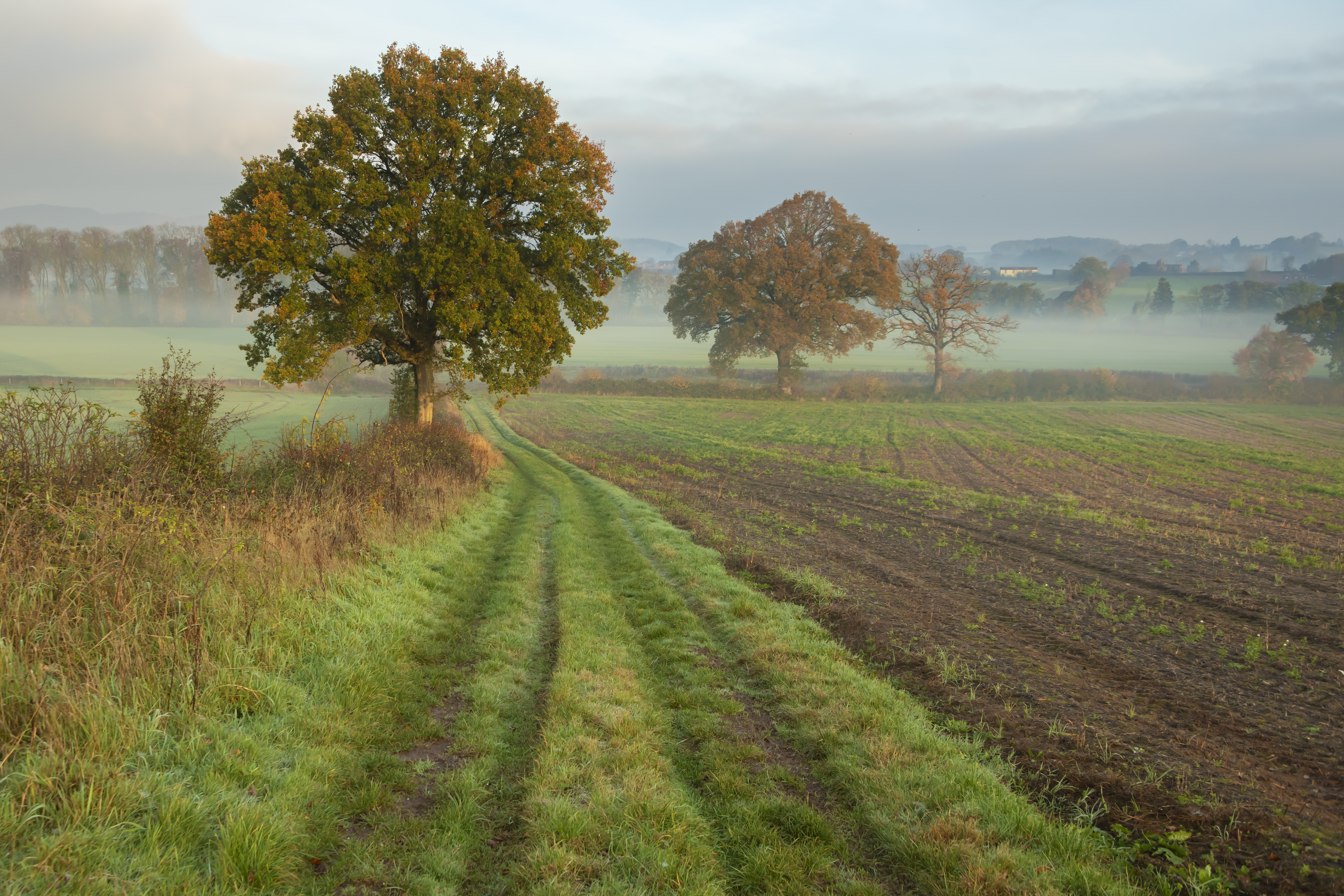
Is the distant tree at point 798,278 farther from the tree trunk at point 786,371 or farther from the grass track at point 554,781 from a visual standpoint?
the grass track at point 554,781

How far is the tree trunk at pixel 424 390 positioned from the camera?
22.8 m

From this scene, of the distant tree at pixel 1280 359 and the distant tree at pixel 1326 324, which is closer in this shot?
the distant tree at pixel 1326 324

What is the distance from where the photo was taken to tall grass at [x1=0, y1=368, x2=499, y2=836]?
456 centimetres

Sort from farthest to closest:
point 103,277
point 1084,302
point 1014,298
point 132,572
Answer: point 1014,298
point 1084,302
point 103,277
point 132,572

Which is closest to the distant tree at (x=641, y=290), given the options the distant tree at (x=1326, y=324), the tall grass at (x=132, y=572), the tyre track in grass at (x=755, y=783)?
the distant tree at (x=1326, y=324)

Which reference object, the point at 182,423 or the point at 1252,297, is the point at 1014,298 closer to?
the point at 1252,297

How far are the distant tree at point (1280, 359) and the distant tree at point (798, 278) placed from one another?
37.1m

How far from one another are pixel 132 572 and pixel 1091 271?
623 feet

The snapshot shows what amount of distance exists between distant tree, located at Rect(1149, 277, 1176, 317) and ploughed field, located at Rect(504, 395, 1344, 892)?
5128 inches

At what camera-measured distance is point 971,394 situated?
5856cm

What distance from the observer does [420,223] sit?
63.9 feet

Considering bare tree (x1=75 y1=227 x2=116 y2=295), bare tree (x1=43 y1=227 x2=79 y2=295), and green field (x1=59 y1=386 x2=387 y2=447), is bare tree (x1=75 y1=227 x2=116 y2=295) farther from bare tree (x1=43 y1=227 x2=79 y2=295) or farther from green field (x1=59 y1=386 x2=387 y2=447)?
green field (x1=59 y1=386 x2=387 y2=447)

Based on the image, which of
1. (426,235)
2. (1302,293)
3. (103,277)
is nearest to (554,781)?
(426,235)

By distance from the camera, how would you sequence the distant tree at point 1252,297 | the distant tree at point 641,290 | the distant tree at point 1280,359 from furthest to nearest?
the distant tree at point 641,290 → the distant tree at point 1252,297 → the distant tree at point 1280,359
